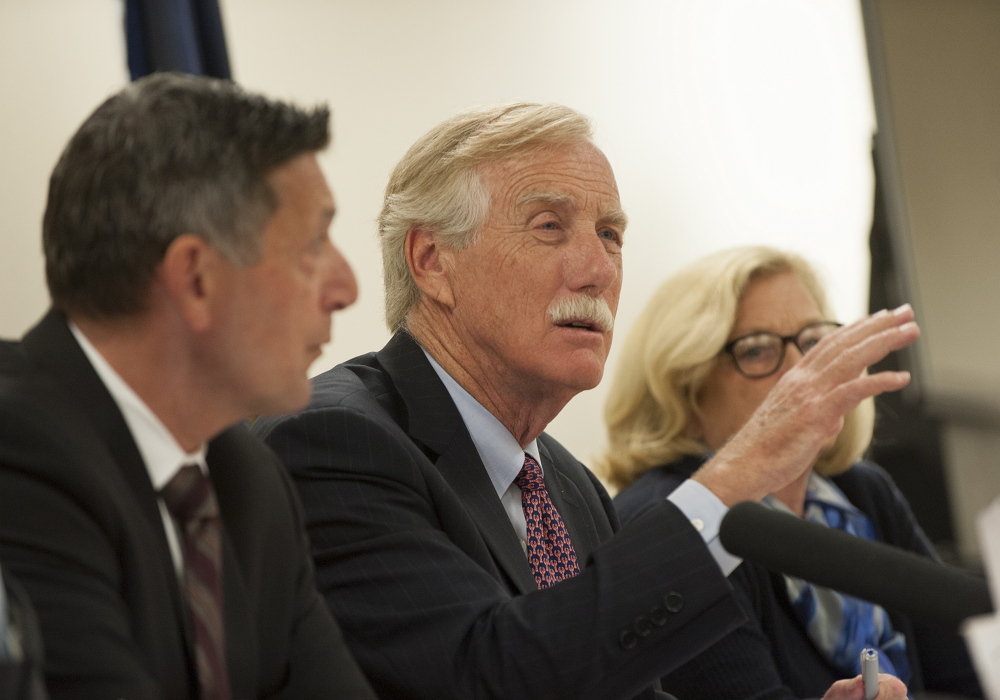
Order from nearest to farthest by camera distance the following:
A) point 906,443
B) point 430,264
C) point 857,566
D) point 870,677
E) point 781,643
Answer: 1. point 857,566
2. point 870,677
3. point 430,264
4. point 781,643
5. point 906,443

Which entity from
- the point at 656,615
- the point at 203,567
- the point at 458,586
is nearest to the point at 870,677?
the point at 656,615

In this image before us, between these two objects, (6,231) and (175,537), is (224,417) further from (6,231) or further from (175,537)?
(6,231)

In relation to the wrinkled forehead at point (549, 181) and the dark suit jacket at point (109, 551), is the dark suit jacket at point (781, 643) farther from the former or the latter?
the dark suit jacket at point (109, 551)

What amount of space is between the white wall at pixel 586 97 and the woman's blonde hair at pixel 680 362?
556 millimetres

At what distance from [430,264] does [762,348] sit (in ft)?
3.27

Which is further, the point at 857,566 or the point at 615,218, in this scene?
the point at 615,218

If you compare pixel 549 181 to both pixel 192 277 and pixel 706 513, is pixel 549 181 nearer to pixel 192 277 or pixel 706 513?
pixel 706 513

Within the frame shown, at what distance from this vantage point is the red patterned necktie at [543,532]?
1637mm

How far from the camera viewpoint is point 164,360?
3.20 feet

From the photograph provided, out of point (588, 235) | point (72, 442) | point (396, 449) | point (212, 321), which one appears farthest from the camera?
point (588, 235)

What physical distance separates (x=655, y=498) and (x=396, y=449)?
1.01 metres

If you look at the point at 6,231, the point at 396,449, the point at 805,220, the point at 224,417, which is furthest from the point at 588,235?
the point at 805,220

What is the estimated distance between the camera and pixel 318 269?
1.07 meters

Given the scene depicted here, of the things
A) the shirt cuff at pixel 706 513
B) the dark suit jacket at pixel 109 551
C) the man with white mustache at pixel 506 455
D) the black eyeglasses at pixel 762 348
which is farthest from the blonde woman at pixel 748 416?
the dark suit jacket at pixel 109 551
